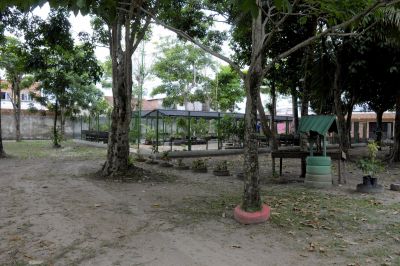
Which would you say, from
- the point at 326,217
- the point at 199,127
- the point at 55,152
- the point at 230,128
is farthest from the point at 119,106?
the point at 199,127

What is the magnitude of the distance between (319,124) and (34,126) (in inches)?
1251

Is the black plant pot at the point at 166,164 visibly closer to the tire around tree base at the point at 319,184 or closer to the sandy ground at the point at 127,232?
the sandy ground at the point at 127,232

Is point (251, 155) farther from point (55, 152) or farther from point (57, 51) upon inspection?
point (55, 152)

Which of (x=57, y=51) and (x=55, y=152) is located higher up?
(x=57, y=51)

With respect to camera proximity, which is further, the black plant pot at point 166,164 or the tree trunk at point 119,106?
the black plant pot at point 166,164

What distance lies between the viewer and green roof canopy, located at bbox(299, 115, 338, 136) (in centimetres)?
942

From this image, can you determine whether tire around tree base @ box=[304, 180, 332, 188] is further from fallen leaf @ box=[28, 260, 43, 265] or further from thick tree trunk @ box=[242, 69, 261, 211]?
fallen leaf @ box=[28, 260, 43, 265]

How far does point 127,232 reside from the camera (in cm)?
560

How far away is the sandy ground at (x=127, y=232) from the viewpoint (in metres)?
4.61

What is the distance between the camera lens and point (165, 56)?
3741cm

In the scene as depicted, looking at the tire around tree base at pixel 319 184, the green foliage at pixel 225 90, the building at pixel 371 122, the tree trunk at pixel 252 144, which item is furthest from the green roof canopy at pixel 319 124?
the building at pixel 371 122

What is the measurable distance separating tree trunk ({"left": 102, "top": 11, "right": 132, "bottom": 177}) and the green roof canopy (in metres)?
4.80

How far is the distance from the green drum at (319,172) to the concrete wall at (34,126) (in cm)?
2753

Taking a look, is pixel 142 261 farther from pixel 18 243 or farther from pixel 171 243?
pixel 18 243
